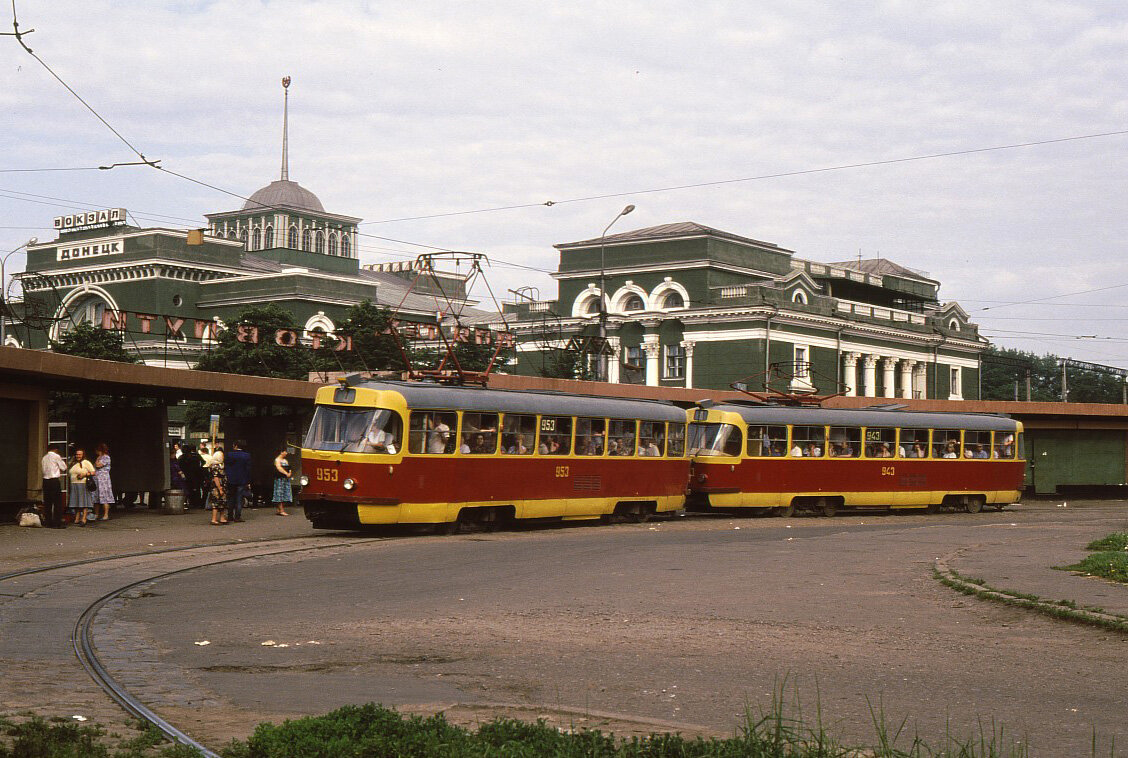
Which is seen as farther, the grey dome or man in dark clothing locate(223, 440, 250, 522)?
the grey dome

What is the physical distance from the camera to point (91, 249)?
96938 mm

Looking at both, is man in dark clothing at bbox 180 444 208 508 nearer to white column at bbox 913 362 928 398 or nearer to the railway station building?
the railway station building

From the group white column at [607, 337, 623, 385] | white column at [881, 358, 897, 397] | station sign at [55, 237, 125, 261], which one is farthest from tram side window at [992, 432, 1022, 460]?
station sign at [55, 237, 125, 261]

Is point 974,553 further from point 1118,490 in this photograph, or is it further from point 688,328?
point 688,328

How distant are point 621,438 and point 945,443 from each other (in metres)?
12.5

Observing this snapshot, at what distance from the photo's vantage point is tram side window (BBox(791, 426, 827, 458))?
3528 centimetres

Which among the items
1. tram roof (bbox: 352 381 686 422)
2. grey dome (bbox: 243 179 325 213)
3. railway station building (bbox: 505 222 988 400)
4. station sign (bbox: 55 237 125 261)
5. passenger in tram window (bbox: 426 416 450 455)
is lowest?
passenger in tram window (bbox: 426 416 450 455)

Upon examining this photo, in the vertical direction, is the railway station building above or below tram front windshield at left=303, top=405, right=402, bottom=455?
above

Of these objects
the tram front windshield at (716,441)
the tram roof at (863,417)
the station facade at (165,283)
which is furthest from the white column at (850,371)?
the tram front windshield at (716,441)

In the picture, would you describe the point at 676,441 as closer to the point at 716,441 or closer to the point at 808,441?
the point at 716,441

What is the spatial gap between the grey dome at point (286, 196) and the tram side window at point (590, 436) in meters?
97.9

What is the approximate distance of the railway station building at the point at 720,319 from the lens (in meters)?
80.7

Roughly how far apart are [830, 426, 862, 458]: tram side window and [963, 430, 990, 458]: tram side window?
4.55m

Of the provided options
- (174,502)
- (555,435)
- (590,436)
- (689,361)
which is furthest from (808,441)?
(689,361)
